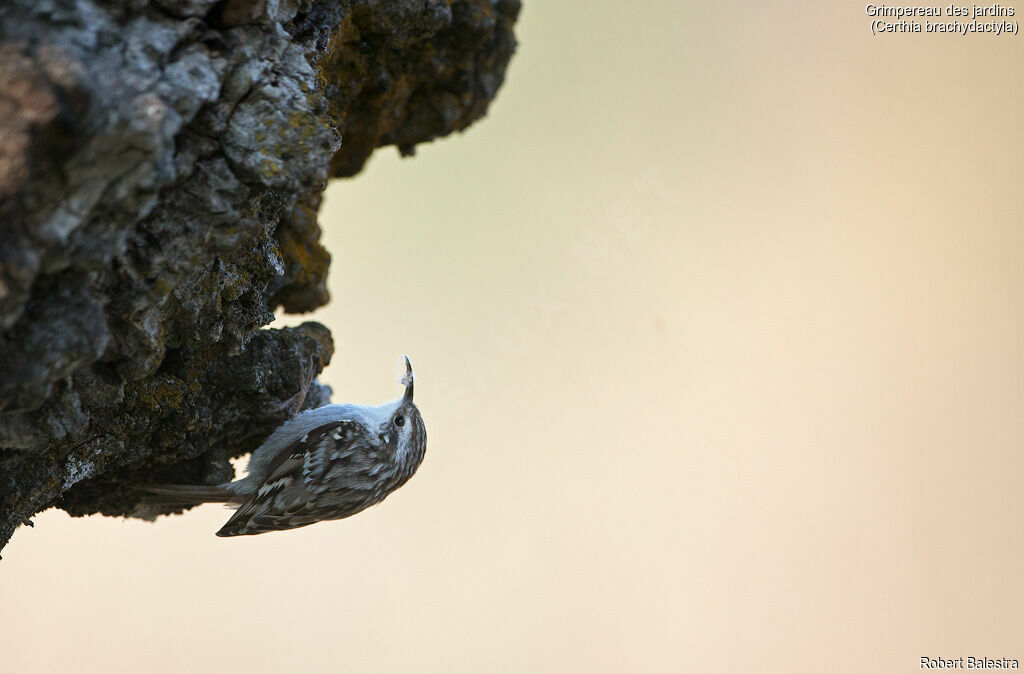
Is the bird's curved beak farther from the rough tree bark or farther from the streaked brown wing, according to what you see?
the rough tree bark

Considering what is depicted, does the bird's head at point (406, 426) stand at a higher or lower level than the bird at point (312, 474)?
higher

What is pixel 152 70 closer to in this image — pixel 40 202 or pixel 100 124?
pixel 100 124

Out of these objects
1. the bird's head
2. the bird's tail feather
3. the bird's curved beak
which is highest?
the bird's curved beak

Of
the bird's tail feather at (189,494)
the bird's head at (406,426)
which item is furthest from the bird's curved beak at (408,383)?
the bird's tail feather at (189,494)

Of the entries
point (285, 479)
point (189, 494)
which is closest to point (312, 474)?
point (285, 479)

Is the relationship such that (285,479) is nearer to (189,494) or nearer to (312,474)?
(312,474)

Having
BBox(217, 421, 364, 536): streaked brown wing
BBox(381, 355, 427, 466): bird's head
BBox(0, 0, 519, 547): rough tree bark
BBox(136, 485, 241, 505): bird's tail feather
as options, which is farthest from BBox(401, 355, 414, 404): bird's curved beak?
BBox(136, 485, 241, 505): bird's tail feather

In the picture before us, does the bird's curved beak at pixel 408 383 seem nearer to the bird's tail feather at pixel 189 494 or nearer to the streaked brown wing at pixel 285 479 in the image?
the streaked brown wing at pixel 285 479

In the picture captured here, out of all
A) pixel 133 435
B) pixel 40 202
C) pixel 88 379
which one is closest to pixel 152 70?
pixel 40 202
